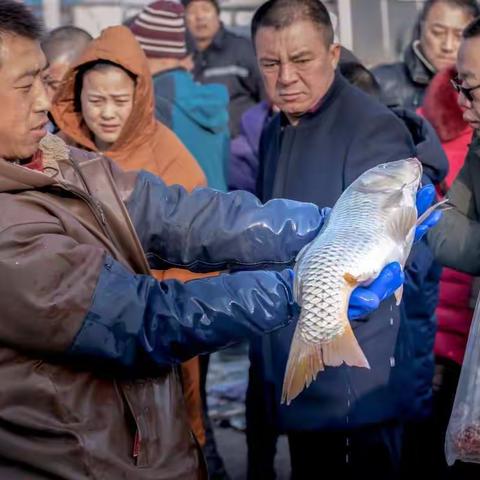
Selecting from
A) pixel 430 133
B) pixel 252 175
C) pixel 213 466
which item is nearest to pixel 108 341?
pixel 430 133

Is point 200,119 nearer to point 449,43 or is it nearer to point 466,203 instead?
point 449,43

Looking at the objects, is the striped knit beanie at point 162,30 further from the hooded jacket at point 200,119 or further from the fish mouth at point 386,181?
the fish mouth at point 386,181

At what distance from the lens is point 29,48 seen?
2428 mm

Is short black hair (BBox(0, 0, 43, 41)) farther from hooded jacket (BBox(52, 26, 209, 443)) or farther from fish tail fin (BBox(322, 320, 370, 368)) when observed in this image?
hooded jacket (BBox(52, 26, 209, 443))

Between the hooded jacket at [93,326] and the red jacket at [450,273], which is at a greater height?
the hooded jacket at [93,326]

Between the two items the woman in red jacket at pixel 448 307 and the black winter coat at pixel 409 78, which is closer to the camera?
the woman in red jacket at pixel 448 307

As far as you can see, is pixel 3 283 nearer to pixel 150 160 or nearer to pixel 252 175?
pixel 150 160

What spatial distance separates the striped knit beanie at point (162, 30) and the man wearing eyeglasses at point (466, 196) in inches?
104

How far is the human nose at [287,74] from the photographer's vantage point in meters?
3.99

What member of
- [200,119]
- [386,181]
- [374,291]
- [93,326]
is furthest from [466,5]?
[93,326]

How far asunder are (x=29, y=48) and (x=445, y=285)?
7.98 feet

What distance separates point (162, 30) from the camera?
5.99m

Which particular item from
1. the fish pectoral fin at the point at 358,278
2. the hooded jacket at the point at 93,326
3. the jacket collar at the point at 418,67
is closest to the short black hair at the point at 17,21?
the hooded jacket at the point at 93,326

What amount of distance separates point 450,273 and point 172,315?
2.20 metres
